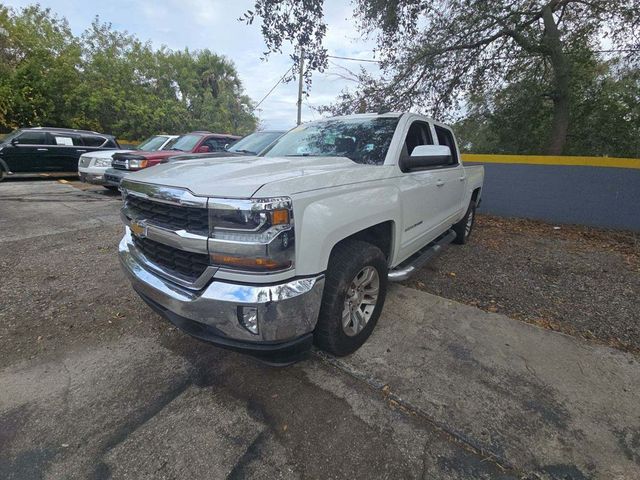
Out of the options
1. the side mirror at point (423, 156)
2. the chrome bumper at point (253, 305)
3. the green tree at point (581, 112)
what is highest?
the green tree at point (581, 112)

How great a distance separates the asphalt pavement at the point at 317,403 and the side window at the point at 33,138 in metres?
9.92

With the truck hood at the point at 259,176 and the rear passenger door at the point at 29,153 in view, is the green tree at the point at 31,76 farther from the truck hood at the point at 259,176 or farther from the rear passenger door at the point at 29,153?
the truck hood at the point at 259,176

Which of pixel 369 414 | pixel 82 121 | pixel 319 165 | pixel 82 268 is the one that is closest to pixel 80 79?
pixel 82 121

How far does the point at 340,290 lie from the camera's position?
2139 mm

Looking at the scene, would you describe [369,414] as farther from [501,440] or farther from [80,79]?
[80,79]

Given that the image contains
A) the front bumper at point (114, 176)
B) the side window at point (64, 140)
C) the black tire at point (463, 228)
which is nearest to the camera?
the black tire at point (463, 228)

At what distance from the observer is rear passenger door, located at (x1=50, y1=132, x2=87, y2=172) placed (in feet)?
35.1

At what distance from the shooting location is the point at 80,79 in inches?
681

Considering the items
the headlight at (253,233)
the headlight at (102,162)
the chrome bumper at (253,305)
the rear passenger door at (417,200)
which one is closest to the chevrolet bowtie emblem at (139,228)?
the chrome bumper at (253,305)

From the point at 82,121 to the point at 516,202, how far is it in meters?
20.4

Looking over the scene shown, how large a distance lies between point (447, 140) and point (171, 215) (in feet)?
12.8

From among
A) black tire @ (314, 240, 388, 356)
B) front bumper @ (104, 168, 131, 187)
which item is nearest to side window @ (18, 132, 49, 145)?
front bumper @ (104, 168, 131, 187)

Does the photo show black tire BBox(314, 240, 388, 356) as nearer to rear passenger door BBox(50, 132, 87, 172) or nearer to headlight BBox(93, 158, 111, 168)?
headlight BBox(93, 158, 111, 168)

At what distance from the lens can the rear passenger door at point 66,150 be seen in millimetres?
10703
